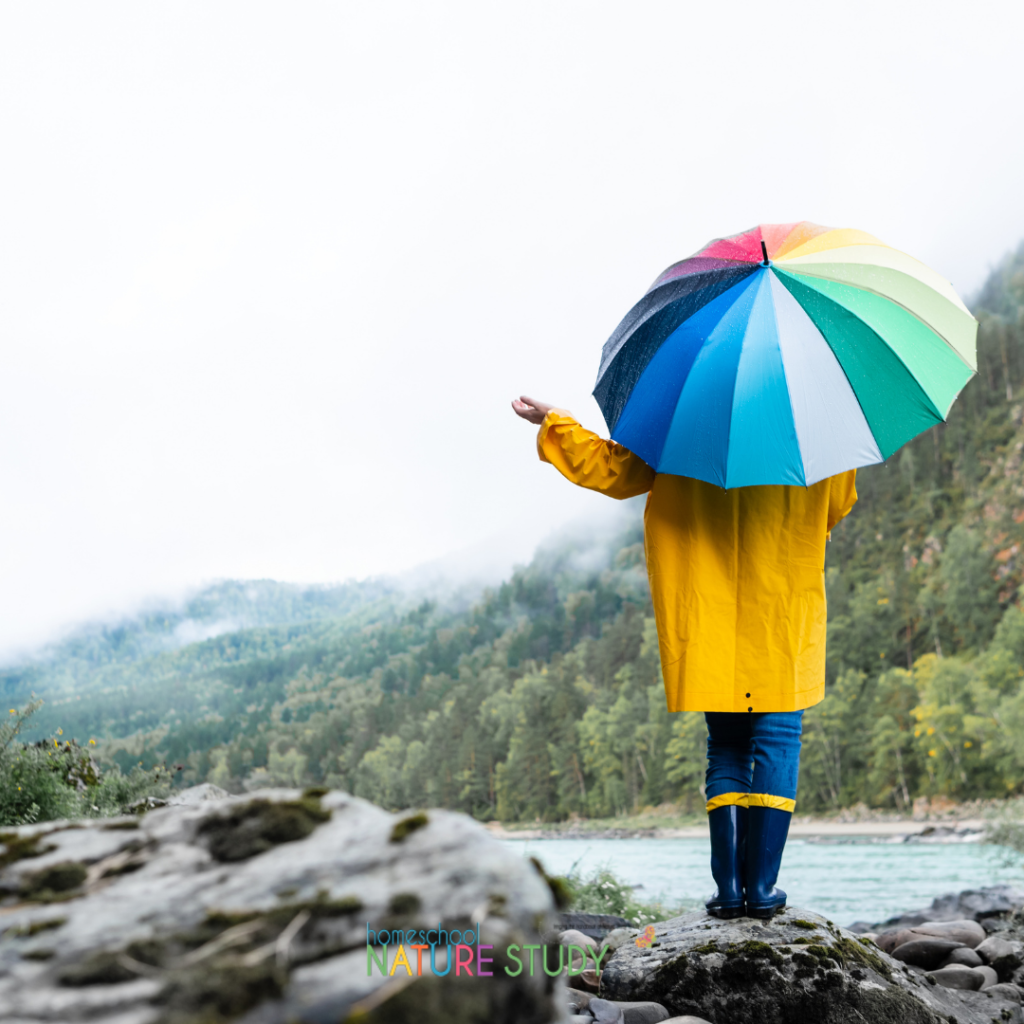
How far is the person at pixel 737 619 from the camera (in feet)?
9.57

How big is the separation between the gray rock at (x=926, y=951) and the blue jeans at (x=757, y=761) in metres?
2.33

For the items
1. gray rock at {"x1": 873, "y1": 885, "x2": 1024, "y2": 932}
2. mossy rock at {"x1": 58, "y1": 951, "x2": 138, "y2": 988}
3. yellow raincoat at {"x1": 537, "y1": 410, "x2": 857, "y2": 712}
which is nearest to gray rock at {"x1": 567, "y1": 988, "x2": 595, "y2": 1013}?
yellow raincoat at {"x1": 537, "y1": 410, "x2": 857, "y2": 712}

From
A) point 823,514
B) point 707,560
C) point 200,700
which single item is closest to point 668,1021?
point 707,560

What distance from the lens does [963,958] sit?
14.3 feet

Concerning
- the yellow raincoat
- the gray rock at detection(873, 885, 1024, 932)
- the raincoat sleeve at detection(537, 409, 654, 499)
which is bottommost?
the gray rock at detection(873, 885, 1024, 932)

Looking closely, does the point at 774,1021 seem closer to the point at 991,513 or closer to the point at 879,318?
the point at 879,318

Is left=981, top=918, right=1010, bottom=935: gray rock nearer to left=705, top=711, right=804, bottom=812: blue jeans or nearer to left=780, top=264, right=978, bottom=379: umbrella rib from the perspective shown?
left=705, top=711, right=804, bottom=812: blue jeans

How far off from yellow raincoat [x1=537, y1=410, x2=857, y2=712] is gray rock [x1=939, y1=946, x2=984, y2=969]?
96.1 inches

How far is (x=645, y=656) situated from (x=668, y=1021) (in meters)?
82.4

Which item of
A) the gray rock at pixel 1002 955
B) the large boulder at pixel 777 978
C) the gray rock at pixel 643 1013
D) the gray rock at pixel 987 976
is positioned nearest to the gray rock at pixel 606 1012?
the gray rock at pixel 643 1013

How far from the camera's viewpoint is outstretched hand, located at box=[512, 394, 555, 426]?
318 centimetres

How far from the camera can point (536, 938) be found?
1.04 meters

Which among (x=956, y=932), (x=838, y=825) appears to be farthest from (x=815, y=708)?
(x=956, y=932)

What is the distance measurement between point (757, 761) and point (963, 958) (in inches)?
97.0
